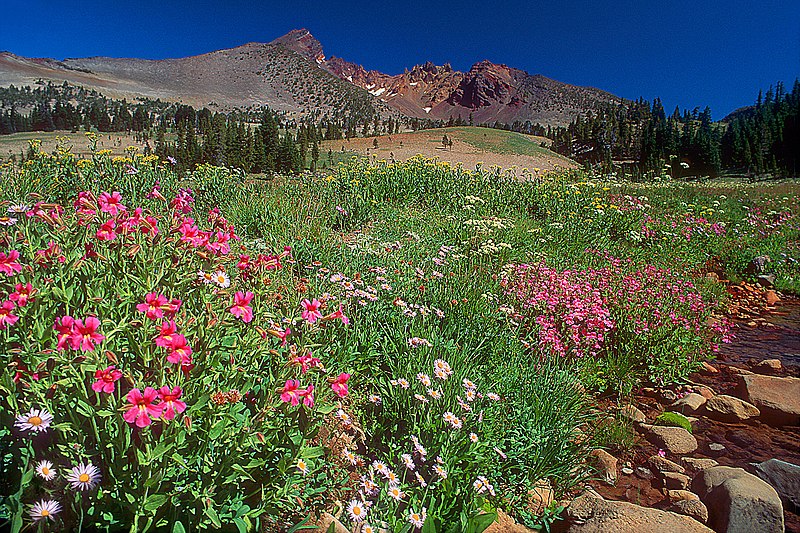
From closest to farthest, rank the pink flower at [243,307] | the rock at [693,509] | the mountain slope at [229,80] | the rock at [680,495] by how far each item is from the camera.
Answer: the pink flower at [243,307] → the rock at [693,509] → the rock at [680,495] → the mountain slope at [229,80]

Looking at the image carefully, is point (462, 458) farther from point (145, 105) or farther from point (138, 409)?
point (145, 105)

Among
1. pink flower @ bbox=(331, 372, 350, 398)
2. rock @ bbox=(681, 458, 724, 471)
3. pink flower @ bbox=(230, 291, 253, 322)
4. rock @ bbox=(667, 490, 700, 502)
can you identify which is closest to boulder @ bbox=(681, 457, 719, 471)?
rock @ bbox=(681, 458, 724, 471)

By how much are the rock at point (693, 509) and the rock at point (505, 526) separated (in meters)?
1.05

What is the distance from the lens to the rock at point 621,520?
2232 mm

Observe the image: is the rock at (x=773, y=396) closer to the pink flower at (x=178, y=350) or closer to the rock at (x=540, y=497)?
the rock at (x=540, y=497)

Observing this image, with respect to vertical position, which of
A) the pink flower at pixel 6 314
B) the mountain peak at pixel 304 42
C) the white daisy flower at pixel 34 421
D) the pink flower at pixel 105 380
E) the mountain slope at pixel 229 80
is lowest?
the white daisy flower at pixel 34 421

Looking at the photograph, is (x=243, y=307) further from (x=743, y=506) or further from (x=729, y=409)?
(x=729, y=409)

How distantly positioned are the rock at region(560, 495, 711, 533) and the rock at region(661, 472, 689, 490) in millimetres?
667

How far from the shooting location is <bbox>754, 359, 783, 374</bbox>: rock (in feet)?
15.3

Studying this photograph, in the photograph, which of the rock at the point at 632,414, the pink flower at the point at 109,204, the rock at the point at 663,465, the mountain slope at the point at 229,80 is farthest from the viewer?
the mountain slope at the point at 229,80

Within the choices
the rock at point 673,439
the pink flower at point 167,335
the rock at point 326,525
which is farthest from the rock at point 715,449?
the pink flower at point 167,335

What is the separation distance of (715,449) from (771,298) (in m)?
5.04

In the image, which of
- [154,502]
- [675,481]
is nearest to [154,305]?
[154,502]

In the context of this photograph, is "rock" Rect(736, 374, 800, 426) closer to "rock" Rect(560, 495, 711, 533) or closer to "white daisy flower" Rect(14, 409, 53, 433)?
"rock" Rect(560, 495, 711, 533)
